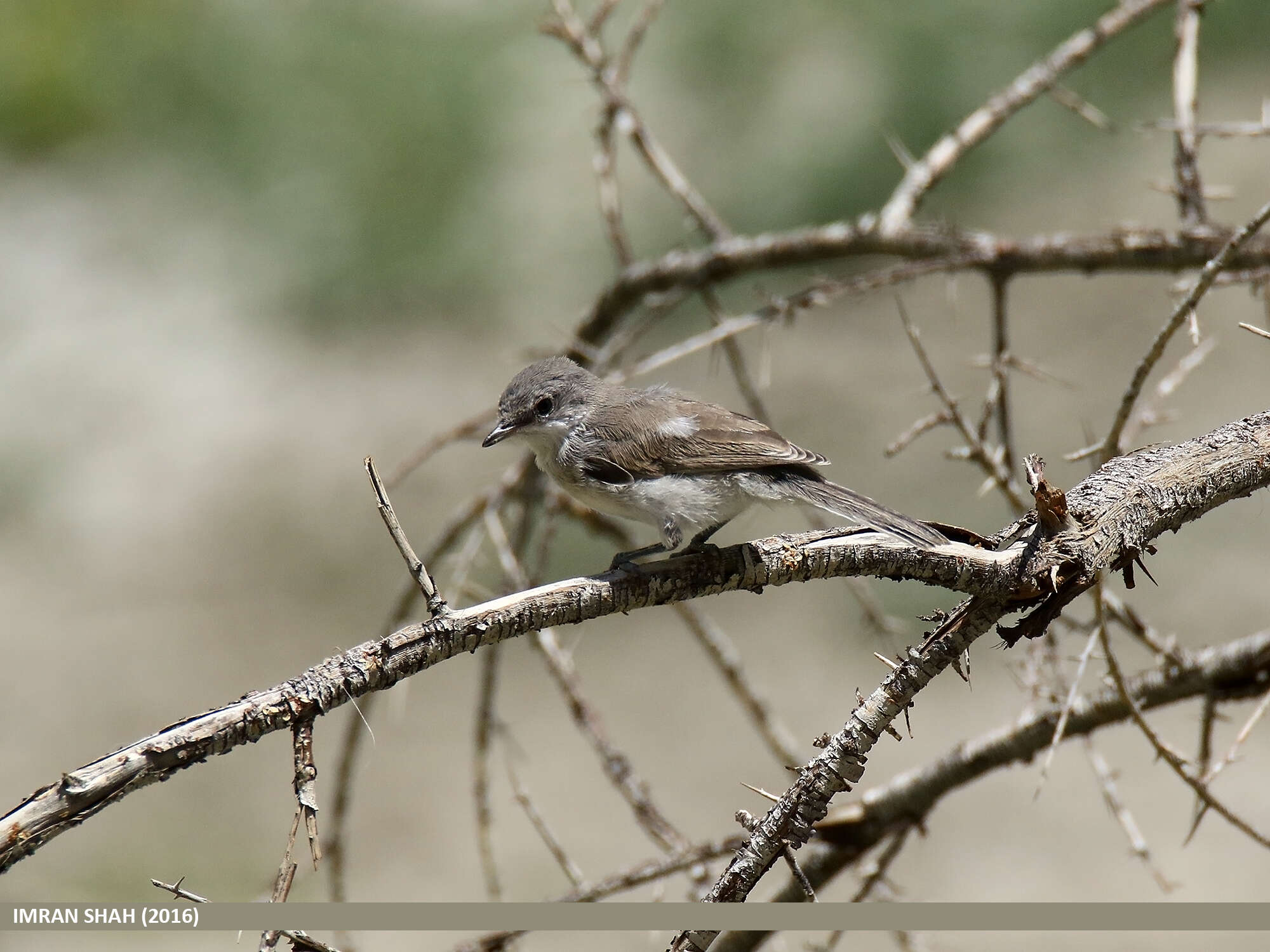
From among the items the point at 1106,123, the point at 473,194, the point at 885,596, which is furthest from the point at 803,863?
the point at 473,194

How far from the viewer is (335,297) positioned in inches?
535

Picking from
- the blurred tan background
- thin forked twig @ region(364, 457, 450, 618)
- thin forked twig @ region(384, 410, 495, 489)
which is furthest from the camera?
the blurred tan background

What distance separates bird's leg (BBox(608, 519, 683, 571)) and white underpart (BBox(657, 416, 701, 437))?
32cm

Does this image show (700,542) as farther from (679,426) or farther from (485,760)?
(485,760)

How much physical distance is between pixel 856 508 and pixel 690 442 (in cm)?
63

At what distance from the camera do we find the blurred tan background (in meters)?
8.49

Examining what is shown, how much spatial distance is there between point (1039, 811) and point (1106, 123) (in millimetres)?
5588

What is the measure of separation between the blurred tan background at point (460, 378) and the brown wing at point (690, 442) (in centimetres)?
287

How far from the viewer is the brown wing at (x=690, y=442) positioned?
338cm

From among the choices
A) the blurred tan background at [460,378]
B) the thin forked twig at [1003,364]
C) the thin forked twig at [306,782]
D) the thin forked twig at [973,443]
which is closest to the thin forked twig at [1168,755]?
the thin forked twig at [973,443]

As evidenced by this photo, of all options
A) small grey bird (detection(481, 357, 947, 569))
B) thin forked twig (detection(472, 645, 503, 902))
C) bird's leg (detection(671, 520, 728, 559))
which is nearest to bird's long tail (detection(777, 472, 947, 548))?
small grey bird (detection(481, 357, 947, 569))

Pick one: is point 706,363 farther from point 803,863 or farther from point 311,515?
point 803,863

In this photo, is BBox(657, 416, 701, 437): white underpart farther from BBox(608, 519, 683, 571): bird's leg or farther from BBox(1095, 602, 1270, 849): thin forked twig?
BBox(1095, 602, 1270, 849): thin forked twig

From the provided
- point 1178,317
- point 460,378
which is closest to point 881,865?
point 1178,317
